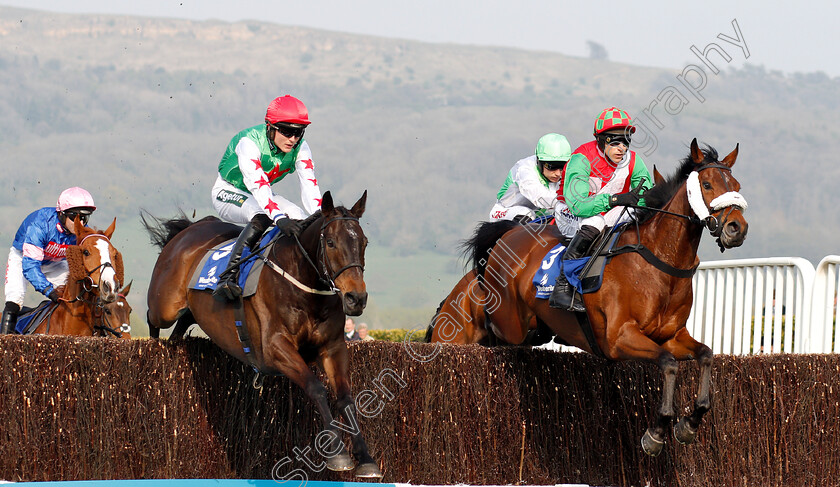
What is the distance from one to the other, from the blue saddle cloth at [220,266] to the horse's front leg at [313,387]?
1.56 ft

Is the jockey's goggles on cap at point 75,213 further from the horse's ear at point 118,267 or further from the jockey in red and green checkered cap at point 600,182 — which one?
the jockey in red and green checkered cap at point 600,182

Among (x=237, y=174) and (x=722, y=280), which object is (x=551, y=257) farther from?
(x=722, y=280)

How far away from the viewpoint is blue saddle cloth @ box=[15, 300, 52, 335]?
333 inches

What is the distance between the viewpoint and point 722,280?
30.6 feet

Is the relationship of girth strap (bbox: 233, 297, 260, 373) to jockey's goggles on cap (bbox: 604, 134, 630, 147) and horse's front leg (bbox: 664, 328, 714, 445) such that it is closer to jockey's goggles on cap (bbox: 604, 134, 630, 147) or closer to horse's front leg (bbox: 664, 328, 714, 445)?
horse's front leg (bbox: 664, 328, 714, 445)

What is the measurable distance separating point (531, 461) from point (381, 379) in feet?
3.55

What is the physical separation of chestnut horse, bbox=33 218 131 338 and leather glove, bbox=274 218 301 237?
2594mm

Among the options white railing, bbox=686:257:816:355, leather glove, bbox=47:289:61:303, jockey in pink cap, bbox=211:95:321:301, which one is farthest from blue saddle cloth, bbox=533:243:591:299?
leather glove, bbox=47:289:61:303

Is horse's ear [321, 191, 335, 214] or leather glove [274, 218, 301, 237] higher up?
horse's ear [321, 191, 335, 214]

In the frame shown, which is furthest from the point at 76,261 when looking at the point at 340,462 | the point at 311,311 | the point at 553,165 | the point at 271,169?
the point at 340,462

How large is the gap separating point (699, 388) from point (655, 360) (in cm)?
26

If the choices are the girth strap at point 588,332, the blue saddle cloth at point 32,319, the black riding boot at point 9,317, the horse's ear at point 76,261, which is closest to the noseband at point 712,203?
the girth strap at point 588,332

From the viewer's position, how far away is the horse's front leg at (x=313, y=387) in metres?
4.96

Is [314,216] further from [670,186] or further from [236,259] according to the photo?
[670,186]
